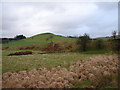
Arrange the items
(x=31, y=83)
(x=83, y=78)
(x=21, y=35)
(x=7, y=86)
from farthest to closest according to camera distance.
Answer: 1. (x=21, y=35)
2. (x=83, y=78)
3. (x=31, y=83)
4. (x=7, y=86)

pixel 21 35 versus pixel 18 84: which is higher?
pixel 21 35

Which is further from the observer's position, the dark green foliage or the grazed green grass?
the dark green foliage

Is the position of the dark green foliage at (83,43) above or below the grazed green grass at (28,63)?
above

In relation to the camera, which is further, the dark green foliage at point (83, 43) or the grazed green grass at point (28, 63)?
the dark green foliage at point (83, 43)

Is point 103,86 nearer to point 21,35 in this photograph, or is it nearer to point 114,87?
point 114,87

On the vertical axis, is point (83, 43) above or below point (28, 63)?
above

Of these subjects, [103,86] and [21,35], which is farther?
[21,35]

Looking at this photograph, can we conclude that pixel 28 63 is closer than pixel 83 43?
Yes

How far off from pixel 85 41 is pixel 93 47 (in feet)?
13.2

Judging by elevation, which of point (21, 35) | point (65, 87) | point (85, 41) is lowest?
point (65, 87)

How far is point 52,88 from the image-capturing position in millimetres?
7207

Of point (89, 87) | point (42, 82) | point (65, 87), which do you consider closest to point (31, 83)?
point (42, 82)

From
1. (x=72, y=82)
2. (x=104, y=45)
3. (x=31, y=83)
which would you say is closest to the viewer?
(x=31, y=83)

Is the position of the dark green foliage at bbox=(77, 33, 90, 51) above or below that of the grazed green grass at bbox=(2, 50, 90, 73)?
above
